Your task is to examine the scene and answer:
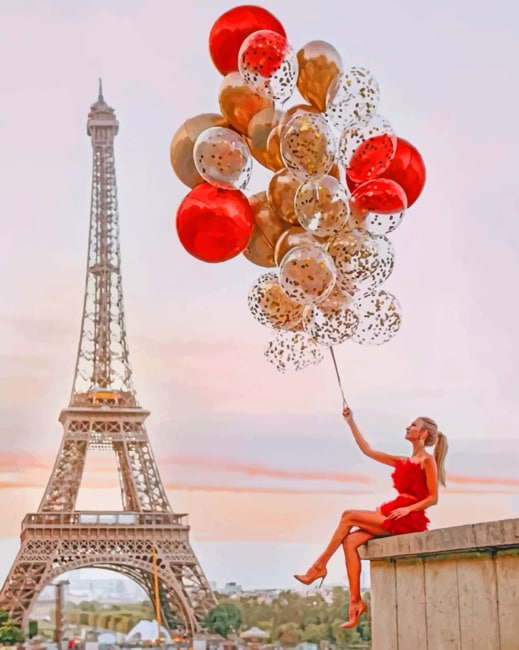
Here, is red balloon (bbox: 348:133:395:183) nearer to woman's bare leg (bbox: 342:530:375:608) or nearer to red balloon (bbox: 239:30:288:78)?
red balloon (bbox: 239:30:288:78)

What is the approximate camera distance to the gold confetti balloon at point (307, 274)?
4.57 metres

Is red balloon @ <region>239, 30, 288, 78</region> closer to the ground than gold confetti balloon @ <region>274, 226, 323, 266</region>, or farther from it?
farther from it

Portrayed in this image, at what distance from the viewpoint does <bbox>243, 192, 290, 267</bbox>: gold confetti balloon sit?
4992mm

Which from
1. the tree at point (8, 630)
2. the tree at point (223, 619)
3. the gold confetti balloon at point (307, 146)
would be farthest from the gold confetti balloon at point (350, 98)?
the tree at point (8, 630)

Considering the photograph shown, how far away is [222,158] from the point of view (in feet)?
15.6

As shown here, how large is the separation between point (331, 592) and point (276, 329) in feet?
53.0

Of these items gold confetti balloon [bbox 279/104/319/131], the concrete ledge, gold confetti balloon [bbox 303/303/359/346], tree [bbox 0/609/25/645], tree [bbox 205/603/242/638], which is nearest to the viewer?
the concrete ledge

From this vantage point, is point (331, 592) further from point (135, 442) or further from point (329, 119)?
point (329, 119)

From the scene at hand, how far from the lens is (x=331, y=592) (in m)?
20.7

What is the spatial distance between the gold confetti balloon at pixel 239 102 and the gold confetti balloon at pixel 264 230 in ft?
1.08

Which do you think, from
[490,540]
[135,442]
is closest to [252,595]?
[135,442]

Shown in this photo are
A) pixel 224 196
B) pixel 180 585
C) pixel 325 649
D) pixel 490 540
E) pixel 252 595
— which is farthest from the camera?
pixel 252 595

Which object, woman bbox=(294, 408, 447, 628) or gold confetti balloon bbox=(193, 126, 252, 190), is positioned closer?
woman bbox=(294, 408, 447, 628)

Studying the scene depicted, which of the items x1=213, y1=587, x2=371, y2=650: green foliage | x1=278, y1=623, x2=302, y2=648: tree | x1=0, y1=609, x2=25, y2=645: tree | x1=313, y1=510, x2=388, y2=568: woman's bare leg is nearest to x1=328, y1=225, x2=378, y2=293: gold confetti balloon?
x1=313, y1=510, x2=388, y2=568: woman's bare leg
